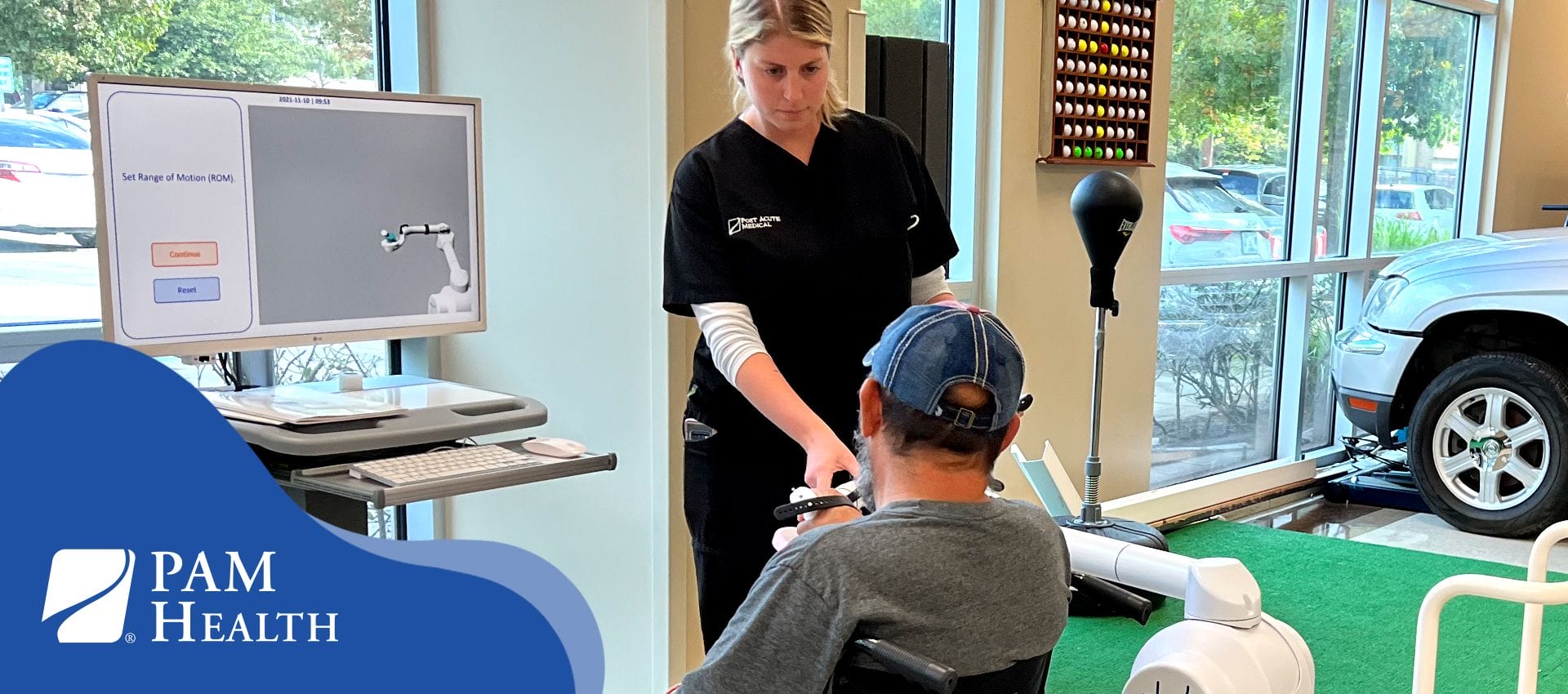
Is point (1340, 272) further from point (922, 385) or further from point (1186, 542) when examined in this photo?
point (922, 385)

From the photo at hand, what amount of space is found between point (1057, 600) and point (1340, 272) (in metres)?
5.05

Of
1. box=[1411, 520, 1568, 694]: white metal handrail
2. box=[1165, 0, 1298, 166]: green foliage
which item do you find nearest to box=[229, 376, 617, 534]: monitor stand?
box=[1411, 520, 1568, 694]: white metal handrail

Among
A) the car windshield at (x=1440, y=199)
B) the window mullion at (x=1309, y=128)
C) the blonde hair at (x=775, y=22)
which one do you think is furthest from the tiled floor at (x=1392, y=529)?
the blonde hair at (x=775, y=22)

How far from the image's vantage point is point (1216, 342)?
17.3 ft

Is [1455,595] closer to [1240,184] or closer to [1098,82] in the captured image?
[1098,82]

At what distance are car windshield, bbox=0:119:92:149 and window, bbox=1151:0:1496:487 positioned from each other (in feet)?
11.2

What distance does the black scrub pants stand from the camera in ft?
6.63

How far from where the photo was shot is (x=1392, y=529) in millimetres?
4676

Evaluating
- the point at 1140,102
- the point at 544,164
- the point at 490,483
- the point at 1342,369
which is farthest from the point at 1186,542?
the point at 490,483

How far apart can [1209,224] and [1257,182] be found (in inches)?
16.9

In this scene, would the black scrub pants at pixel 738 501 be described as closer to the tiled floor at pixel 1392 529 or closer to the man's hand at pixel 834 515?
the man's hand at pixel 834 515

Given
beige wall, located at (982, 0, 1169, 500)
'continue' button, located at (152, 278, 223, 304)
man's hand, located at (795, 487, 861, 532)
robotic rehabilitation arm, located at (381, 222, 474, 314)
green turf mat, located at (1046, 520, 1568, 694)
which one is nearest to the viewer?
man's hand, located at (795, 487, 861, 532)

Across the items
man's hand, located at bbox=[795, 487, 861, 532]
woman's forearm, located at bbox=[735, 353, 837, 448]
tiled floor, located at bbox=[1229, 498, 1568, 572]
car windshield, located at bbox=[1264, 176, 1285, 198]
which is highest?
car windshield, located at bbox=[1264, 176, 1285, 198]

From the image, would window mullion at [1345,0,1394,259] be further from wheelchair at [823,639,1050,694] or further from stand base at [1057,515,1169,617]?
wheelchair at [823,639,1050,694]
